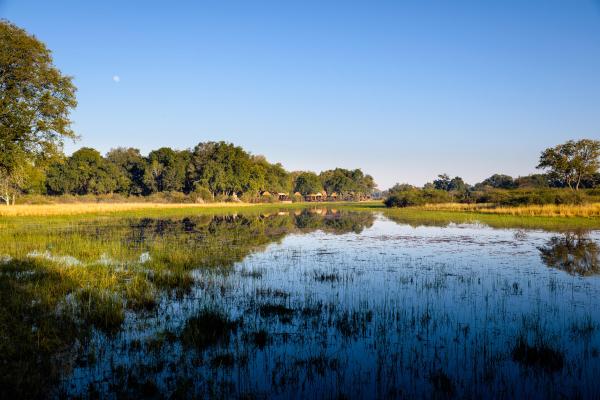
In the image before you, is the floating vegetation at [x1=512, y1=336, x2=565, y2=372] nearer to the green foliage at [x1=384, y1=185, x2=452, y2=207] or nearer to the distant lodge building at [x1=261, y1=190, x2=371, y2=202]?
the green foliage at [x1=384, y1=185, x2=452, y2=207]

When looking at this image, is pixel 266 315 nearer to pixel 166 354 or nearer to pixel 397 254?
pixel 166 354

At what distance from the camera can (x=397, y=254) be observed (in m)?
21.2

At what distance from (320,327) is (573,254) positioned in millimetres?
17510


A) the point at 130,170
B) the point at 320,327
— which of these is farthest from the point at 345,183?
the point at 320,327

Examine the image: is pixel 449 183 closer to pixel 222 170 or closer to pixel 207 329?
pixel 222 170

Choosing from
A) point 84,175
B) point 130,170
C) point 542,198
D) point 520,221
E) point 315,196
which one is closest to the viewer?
point 520,221

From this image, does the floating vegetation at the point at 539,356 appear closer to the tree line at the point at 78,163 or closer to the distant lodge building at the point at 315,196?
the tree line at the point at 78,163

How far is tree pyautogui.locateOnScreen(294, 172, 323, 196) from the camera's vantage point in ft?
559

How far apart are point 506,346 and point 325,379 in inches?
163

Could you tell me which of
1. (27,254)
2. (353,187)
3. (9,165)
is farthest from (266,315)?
(353,187)

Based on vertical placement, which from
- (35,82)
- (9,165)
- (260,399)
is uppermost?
(35,82)

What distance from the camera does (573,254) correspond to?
20484mm

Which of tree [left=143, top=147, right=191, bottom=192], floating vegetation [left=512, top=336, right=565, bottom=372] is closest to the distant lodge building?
tree [left=143, top=147, right=191, bottom=192]

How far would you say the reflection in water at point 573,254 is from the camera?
1684cm
